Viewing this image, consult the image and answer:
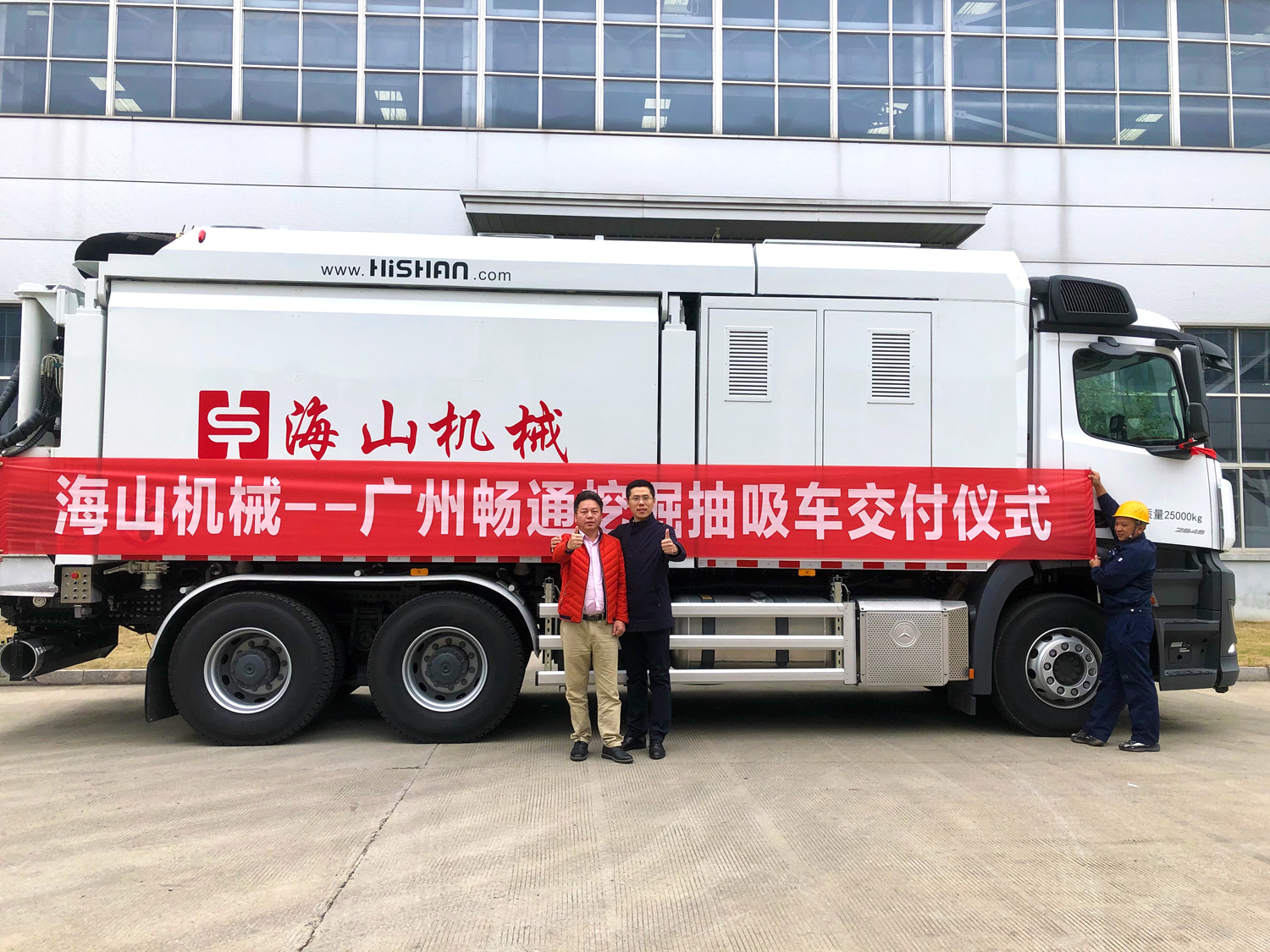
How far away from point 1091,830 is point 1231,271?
12917 millimetres

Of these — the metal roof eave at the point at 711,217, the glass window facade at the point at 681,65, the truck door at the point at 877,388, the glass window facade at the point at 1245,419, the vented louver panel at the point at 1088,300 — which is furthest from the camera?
the glass window facade at the point at 1245,419

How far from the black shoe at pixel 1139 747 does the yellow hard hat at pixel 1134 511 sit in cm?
165

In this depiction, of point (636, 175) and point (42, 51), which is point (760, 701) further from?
point (42, 51)

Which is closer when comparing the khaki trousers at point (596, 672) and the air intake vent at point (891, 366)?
the khaki trousers at point (596, 672)

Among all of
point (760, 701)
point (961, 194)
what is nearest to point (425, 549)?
point (760, 701)

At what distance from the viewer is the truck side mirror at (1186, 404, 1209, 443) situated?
6992 millimetres

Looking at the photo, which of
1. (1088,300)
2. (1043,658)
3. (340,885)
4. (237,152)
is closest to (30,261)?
(237,152)

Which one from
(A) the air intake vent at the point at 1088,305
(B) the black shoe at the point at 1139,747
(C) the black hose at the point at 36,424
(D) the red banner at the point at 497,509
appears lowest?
(B) the black shoe at the point at 1139,747

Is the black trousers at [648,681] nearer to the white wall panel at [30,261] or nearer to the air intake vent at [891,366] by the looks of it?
the air intake vent at [891,366]

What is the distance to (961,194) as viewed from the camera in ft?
47.2

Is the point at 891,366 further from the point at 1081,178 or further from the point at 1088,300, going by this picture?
the point at 1081,178

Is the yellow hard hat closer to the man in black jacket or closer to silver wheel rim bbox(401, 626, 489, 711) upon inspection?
the man in black jacket

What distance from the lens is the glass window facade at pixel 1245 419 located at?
47.8 feet

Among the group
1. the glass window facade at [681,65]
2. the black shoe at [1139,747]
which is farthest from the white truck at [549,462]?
the glass window facade at [681,65]
